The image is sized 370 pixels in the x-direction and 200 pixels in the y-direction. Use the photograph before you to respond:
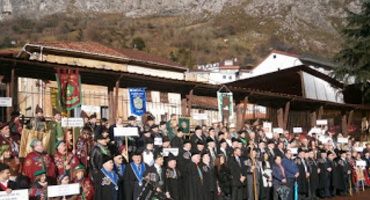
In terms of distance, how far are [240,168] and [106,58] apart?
21566 mm

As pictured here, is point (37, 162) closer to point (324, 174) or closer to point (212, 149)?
point (212, 149)

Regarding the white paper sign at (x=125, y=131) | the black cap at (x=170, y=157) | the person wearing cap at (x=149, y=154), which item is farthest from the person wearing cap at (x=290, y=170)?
the white paper sign at (x=125, y=131)

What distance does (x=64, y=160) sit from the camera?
10078mm

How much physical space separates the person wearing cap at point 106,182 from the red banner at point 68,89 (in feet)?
4.70

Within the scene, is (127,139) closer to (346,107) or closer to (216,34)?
(346,107)

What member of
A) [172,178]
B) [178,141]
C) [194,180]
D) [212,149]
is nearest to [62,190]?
[172,178]

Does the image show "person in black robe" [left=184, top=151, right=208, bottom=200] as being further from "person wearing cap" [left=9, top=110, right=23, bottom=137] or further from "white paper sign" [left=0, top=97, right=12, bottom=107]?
"white paper sign" [left=0, top=97, right=12, bottom=107]

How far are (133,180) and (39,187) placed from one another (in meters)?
2.43

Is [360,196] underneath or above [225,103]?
underneath

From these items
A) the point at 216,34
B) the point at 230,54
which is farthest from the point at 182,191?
the point at 216,34

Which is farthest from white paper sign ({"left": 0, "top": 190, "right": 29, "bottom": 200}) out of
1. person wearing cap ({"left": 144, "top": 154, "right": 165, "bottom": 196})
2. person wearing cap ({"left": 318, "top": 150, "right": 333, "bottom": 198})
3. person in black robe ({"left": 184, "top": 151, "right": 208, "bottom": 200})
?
person wearing cap ({"left": 318, "top": 150, "right": 333, "bottom": 198})

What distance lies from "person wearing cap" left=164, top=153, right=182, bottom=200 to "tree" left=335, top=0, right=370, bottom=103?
18968 millimetres

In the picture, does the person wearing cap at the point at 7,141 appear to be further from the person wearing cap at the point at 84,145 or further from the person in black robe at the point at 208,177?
the person in black robe at the point at 208,177

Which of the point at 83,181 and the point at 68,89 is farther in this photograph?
the point at 68,89
